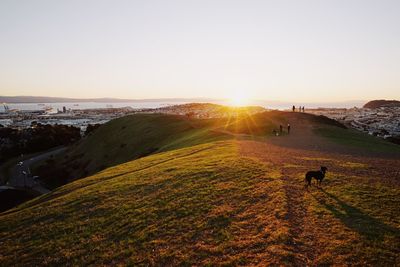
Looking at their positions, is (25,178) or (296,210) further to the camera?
(25,178)

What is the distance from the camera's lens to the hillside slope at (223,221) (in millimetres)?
14406

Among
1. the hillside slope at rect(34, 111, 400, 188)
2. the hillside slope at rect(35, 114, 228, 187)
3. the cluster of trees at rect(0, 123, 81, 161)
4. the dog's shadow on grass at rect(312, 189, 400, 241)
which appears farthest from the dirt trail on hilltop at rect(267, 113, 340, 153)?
the cluster of trees at rect(0, 123, 81, 161)

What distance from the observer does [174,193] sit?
2400 cm

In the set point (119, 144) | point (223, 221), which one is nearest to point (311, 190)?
point (223, 221)

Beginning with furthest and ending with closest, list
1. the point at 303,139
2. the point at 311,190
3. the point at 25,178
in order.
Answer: the point at 25,178 < the point at 303,139 < the point at 311,190

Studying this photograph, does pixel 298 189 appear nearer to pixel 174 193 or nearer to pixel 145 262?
pixel 174 193

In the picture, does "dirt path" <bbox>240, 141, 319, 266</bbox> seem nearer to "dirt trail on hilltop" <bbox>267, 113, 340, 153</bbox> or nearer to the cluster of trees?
"dirt trail on hilltop" <bbox>267, 113, 340, 153</bbox>

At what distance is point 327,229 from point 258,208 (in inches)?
175

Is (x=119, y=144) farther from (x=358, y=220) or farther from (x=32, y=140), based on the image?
(x=358, y=220)

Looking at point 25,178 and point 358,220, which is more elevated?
point 358,220

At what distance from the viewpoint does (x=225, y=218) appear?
1828 centimetres

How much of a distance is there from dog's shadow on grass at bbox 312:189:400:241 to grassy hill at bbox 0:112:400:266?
55 mm

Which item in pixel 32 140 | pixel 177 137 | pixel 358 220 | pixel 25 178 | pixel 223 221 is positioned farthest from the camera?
pixel 32 140

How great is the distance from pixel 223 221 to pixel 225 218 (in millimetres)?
372
